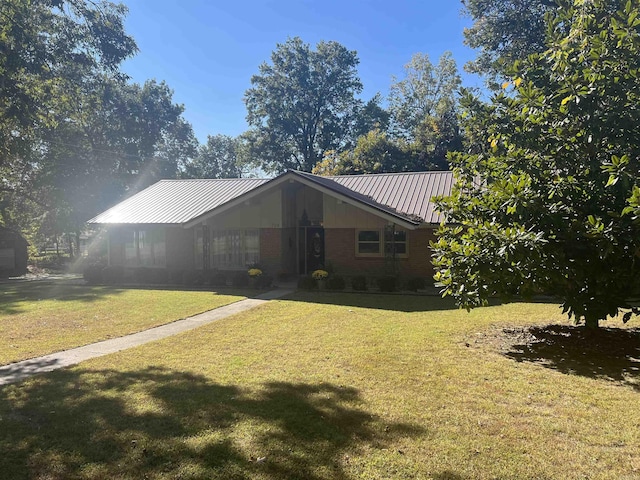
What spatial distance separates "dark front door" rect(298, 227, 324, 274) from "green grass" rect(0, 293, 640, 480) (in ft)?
39.2

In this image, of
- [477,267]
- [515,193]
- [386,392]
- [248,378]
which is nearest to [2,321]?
[248,378]

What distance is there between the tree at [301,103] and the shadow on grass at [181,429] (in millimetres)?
43791

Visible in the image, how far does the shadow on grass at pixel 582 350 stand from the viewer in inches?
273

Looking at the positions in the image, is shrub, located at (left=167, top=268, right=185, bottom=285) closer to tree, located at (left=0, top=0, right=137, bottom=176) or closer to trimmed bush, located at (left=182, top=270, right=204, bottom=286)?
trimmed bush, located at (left=182, top=270, right=204, bottom=286)

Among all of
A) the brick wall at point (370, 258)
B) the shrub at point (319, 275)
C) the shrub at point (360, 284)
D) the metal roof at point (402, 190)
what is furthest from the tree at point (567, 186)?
the brick wall at point (370, 258)

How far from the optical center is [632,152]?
23.3 ft

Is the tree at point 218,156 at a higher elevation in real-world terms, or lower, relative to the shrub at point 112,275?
higher

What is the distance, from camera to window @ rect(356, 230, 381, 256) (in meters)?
18.5

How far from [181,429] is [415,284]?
12.5 meters

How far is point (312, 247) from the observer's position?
21.0 metres

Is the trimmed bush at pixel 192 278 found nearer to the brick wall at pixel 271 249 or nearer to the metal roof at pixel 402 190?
the brick wall at pixel 271 249

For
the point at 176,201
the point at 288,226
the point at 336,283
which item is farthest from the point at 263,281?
the point at 176,201

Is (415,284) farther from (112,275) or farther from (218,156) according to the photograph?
(218,156)

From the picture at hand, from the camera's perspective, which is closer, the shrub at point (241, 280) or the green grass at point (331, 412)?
the green grass at point (331, 412)
